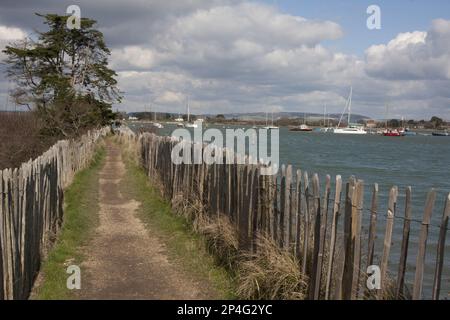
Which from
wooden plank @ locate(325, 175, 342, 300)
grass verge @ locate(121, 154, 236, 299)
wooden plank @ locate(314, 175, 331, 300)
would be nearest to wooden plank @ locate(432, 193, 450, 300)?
wooden plank @ locate(325, 175, 342, 300)

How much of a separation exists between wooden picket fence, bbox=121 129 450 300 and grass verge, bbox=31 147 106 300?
2629mm

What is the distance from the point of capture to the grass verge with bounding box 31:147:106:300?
754 cm

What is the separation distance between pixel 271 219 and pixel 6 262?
11.1 ft

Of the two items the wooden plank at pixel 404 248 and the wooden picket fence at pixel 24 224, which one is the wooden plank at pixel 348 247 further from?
the wooden picket fence at pixel 24 224

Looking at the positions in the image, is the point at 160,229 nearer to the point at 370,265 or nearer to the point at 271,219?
the point at 271,219

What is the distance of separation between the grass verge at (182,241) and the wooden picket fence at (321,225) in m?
0.62

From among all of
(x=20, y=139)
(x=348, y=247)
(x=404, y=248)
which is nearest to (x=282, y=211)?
(x=348, y=247)

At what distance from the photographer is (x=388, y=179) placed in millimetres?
33094

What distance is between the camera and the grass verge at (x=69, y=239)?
24.7 ft

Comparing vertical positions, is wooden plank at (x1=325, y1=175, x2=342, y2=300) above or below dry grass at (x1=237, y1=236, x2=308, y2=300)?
above

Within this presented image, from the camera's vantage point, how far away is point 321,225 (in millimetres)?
6086

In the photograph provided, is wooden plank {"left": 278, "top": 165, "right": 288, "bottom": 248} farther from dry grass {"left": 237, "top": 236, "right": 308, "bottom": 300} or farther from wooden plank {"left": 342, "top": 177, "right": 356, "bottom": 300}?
wooden plank {"left": 342, "top": 177, "right": 356, "bottom": 300}

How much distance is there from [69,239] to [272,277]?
17.1 ft
